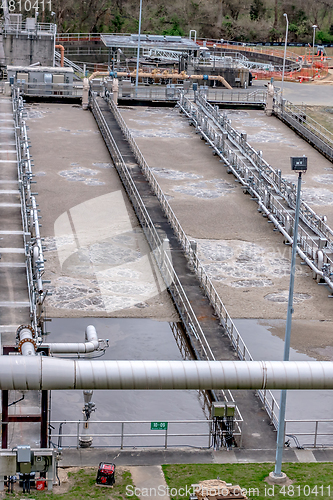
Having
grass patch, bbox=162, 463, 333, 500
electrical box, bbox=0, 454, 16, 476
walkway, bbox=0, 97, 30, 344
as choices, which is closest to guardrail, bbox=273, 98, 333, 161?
walkway, bbox=0, 97, 30, 344

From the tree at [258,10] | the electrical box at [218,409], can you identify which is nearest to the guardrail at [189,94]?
the tree at [258,10]

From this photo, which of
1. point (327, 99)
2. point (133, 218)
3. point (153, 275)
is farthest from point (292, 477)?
point (327, 99)

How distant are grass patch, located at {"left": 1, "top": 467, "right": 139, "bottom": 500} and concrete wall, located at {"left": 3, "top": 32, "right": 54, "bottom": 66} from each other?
5953cm

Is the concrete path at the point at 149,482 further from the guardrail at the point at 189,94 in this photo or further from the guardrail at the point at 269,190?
the guardrail at the point at 189,94

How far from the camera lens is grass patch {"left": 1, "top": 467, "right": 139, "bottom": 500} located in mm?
20453

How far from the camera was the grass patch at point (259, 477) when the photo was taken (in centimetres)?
2105

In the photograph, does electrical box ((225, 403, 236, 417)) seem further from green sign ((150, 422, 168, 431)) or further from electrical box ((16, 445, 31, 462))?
electrical box ((16, 445, 31, 462))

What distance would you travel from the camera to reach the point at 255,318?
34281 millimetres

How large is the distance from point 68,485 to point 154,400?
23.3 feet

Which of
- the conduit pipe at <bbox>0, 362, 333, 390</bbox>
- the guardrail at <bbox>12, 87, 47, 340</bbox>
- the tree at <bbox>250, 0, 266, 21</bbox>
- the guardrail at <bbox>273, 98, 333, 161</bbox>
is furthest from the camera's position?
the tree at <bbox>250, 0, 266, 21</bbox>

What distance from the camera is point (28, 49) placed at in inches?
2987

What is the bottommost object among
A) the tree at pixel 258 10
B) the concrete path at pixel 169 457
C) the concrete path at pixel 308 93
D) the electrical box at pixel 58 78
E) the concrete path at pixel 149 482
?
the concrete path at pixel 169 457

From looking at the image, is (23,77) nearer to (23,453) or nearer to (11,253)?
(11,253)

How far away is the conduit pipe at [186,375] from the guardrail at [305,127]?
43.6 metres
